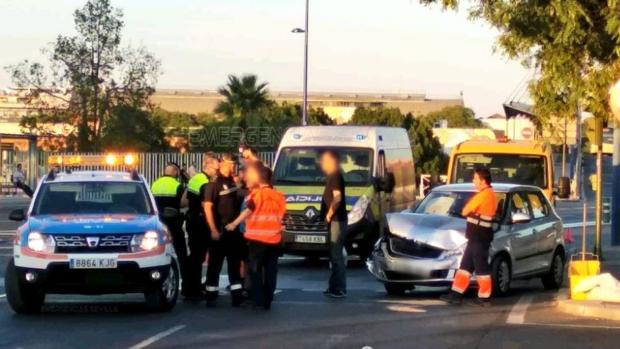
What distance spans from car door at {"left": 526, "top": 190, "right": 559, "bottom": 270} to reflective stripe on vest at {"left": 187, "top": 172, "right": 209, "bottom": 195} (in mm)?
4961

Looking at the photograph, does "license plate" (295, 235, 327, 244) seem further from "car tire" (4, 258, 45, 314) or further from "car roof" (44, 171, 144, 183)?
"car tire" (4, 258, 45, 314)

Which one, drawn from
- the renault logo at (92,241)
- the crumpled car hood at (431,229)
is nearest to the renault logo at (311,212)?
the crumpled car hood at (431,229)

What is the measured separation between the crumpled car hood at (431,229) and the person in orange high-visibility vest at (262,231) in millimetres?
2248

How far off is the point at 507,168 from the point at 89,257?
1224cm

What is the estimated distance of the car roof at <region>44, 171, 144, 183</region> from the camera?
46.3ft

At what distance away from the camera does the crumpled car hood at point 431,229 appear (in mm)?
14992

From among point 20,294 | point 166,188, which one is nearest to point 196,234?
point 166,188

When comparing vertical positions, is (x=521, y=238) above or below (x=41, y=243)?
below

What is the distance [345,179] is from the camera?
68.2 feet

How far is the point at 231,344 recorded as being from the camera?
35.6 feet

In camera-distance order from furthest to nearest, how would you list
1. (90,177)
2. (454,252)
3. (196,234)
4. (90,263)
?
(454,252)
(196,234)
(90,177)
(90,263)

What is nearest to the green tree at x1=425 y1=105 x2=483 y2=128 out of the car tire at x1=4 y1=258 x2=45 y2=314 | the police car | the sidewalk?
the sidewalk

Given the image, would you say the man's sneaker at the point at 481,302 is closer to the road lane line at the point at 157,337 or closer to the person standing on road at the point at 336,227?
the person standing on road at the point at 336,227

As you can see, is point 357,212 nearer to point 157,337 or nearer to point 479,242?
point 479,242
